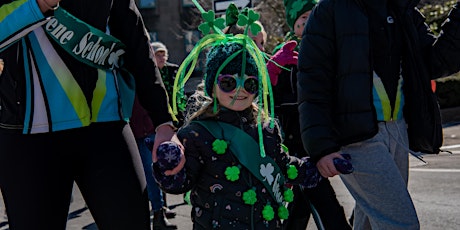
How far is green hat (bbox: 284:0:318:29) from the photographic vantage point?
448cm

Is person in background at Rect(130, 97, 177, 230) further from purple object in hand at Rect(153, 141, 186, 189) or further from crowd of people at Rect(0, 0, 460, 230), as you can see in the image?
purple object in hand at Rect(153, 141, 186, 189)

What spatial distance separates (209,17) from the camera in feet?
10.6

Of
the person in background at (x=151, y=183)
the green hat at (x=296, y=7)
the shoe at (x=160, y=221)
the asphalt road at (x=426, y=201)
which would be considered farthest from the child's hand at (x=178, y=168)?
the shoe at (x=160, y=221)

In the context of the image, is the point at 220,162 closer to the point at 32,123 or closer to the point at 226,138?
the point at 226,138

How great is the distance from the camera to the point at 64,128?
106 inches

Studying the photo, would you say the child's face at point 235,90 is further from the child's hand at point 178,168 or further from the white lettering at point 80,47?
the white lettering at point 80,47

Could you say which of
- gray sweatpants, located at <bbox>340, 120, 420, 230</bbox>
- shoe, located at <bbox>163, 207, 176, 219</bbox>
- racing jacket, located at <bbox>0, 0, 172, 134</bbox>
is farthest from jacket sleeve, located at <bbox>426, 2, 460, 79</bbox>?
shoe, located at <bbox>163, 207, 176, 219</bbox>

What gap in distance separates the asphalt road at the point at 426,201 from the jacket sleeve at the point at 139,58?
3.18 m

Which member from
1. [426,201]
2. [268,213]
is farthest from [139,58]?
[426,201]

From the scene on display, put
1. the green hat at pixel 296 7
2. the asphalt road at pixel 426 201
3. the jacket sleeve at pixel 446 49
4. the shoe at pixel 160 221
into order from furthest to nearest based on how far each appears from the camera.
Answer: the shoe at pixel 160 221
the asphalt road at pixel 426 201
the green hat at pixel 296 7
the jacket sleeve at pixel 446 49

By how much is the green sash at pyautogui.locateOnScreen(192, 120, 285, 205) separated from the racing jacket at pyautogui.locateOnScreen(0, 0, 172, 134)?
16.9 inches

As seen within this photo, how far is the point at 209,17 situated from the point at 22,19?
3.10 feet

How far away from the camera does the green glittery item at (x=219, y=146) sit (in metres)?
3.03

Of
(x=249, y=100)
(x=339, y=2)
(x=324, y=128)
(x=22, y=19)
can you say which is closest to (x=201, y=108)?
(x=249, y=100)
